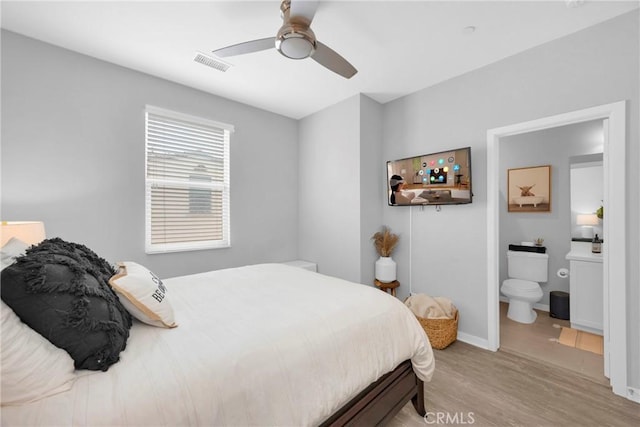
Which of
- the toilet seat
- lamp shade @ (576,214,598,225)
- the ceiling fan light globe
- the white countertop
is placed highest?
the ceiling fan light globe

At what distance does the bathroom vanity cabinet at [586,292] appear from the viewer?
2.79 meters

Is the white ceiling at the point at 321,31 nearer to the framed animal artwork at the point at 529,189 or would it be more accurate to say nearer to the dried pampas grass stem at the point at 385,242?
the dried pampas grass stem at the point at 385,242

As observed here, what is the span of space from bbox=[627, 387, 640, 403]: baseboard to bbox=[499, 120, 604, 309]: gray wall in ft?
6.05

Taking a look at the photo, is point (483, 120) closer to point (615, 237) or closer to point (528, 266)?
point (615, 237)

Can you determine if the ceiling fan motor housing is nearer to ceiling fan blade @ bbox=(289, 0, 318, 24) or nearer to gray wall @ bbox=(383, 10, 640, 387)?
ceiling fan blade @ bbox=(289, 0, 318, 24)

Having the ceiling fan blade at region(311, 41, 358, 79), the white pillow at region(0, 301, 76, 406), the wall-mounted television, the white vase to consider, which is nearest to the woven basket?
the white vase

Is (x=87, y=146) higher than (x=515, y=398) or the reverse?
higher

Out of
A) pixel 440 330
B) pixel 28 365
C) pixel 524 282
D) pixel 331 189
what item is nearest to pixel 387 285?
pixel 440 330

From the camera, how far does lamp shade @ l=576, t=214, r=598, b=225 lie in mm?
3214

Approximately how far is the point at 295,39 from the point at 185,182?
216 centimetres

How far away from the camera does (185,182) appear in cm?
309

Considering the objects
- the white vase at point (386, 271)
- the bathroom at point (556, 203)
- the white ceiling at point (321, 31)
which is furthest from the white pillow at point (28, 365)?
the bathroom at point (556, 203)

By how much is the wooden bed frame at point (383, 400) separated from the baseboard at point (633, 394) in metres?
1.52

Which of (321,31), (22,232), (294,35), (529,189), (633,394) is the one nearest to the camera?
(294,35)
